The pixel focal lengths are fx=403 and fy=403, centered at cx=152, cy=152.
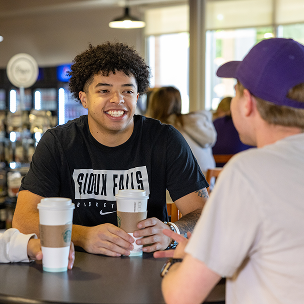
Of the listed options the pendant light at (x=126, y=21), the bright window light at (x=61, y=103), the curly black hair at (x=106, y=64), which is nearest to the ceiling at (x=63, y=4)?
the bright window light at (x=61, y=103)

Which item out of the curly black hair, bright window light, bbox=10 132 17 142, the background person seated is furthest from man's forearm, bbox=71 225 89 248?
bright window light, bbox=10 132 17 142

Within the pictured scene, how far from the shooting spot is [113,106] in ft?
5.77

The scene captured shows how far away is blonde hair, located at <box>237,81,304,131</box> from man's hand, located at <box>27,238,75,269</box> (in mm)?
650

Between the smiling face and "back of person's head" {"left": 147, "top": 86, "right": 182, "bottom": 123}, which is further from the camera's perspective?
"back of person's head" {"left": 147, "top": 86, "right": 182, "bottom": 123}

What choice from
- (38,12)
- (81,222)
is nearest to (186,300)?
(81,222)

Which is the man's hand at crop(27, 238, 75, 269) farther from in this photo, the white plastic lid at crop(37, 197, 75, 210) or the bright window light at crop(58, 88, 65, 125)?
the bright window light at crop(58, 88, 65, 125)

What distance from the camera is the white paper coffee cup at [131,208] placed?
1202mm

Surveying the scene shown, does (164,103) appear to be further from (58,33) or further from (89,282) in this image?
(58,33)

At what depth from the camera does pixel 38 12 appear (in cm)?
820

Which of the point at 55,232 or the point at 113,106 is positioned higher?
the point at 113,106

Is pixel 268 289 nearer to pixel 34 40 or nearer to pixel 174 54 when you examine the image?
pixel 174 54

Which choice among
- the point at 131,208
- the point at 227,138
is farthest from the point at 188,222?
the point at 227,138

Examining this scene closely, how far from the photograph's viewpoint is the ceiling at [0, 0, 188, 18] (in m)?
7.60

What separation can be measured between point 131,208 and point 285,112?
56cm
